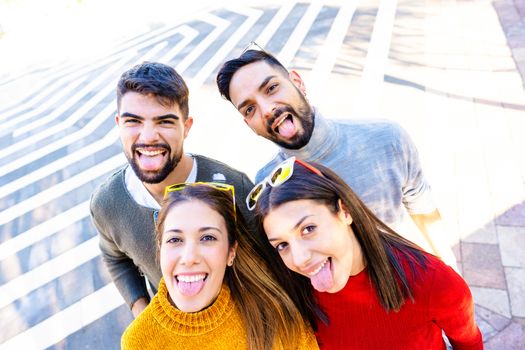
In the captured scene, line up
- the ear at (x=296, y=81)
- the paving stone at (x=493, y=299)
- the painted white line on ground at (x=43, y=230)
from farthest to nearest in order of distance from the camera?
the painted white line on ground at (x=43, y=230)
the paving stone at (x=493, y=299)
the ear at (x=296, y=81)

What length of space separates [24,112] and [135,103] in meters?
7.88

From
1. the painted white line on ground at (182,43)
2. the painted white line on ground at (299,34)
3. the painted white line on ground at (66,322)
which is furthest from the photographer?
the painted white line on ground at (182,43)

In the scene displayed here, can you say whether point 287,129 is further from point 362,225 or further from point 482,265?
point 482,265

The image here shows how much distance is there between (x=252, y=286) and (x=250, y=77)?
3.39 feet

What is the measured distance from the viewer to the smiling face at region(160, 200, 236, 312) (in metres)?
1.71

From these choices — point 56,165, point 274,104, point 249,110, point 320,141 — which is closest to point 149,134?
point 249,110

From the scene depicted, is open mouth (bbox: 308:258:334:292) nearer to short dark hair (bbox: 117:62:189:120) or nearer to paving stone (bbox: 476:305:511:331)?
short dark hair (bbox: 117:62:189:120)

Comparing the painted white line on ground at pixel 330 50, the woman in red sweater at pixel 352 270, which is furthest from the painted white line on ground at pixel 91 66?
the woman in red sweater at pixel 352 270

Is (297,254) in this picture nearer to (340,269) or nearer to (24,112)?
(340,269)

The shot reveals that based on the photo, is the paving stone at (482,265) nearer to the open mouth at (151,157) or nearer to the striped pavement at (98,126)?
the striped pavement at (98,126)

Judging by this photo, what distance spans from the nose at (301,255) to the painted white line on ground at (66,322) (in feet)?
10.2

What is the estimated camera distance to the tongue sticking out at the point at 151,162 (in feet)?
6.59

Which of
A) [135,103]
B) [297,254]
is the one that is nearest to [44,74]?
[135,103]

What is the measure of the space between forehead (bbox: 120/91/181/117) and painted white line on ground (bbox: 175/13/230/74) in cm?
682
